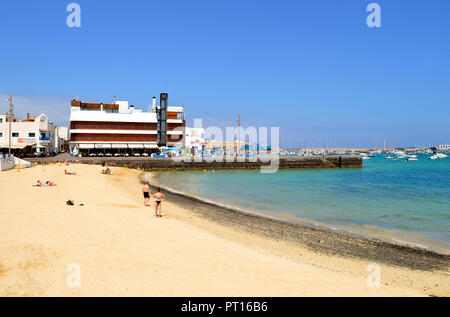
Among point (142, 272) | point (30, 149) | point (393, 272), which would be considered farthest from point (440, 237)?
point (30, 149)

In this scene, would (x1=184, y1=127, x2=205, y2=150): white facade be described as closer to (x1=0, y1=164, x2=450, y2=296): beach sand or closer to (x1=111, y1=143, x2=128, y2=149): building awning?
(x1=111, y1=143, x2=128, y2=149): building awning

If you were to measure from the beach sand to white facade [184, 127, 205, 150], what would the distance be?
85566 mm

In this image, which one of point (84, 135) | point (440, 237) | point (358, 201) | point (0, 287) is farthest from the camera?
point (84, 135)

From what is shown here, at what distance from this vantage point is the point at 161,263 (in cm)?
862

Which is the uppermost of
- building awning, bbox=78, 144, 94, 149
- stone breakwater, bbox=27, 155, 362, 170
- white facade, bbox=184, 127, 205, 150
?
white facade, bbox=184, 127, 205, 150

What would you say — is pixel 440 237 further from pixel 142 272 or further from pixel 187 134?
pixel 187 134

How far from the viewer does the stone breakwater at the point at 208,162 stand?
60.8 meters

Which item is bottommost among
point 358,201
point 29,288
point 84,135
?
point 358,201

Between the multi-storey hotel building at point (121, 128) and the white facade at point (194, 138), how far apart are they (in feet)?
40.6

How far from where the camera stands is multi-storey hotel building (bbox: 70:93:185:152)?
76250 millimetres

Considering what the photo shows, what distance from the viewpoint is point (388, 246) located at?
44.3 feet

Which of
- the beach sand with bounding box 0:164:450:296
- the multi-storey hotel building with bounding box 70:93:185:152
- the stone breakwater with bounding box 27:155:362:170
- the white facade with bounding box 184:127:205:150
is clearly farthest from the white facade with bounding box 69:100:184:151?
the beach sand with bounding box 0:164:450:296

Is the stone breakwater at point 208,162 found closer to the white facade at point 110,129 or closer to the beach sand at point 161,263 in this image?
the white facade at point 110,129
